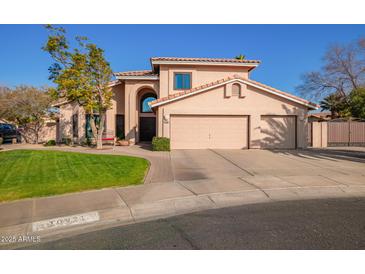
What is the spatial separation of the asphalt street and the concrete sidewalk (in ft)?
1.21

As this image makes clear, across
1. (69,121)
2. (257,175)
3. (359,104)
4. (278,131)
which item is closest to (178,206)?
(257,175)

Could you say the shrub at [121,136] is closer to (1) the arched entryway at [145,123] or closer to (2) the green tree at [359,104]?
(1) the arched entryway at [145,123]

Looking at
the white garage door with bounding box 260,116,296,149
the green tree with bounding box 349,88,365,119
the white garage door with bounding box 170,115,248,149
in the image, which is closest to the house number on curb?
the white garage door with bounding box 170,115,248,149

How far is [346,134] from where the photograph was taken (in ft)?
52.4

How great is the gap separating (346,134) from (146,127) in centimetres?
1702

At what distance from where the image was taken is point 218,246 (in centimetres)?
295

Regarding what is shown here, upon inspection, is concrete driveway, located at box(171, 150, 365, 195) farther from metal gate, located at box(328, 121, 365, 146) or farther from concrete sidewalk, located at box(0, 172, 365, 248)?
metal gate, located at box(328, 121, 365, 146)

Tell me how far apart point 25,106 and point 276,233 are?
66.3ft

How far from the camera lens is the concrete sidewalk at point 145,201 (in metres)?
3.66

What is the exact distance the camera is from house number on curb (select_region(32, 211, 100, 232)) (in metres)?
3.58
